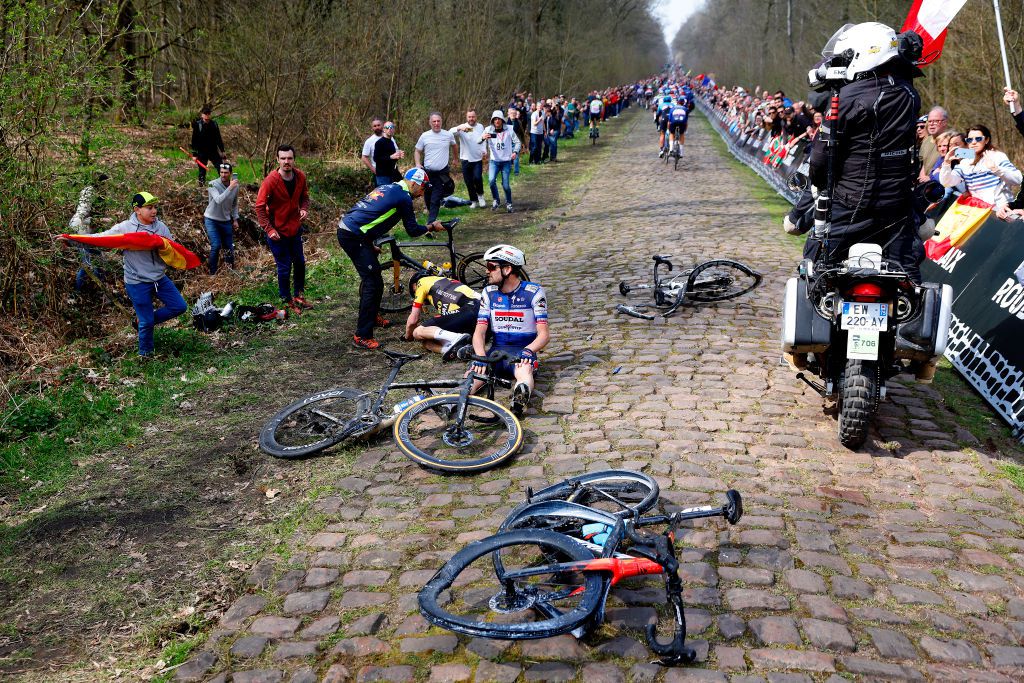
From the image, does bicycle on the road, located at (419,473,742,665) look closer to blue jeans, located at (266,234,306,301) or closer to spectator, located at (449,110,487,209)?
blue jeans, located at (266,234,306,301)

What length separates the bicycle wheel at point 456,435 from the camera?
597 centimetres

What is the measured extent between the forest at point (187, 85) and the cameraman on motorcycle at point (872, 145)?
789cm

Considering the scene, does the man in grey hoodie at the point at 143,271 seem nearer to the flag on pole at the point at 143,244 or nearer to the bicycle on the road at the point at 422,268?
the flag on pole at the point at 143,244

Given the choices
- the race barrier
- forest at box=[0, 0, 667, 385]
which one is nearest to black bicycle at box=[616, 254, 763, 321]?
the race barrier

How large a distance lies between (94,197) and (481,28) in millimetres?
20260

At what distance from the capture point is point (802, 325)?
19.6ft

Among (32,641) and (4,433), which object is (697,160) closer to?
(4,433)

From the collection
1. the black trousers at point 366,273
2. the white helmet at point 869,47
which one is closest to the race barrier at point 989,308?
the white helmet at point 869,47

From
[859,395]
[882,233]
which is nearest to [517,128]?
[882,233]

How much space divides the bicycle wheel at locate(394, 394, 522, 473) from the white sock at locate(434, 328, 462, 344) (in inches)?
70.0

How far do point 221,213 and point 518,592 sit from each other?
9.99 metres

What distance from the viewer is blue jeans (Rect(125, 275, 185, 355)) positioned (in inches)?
351

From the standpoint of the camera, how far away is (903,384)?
293 inches

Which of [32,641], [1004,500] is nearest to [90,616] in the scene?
[32,641]
